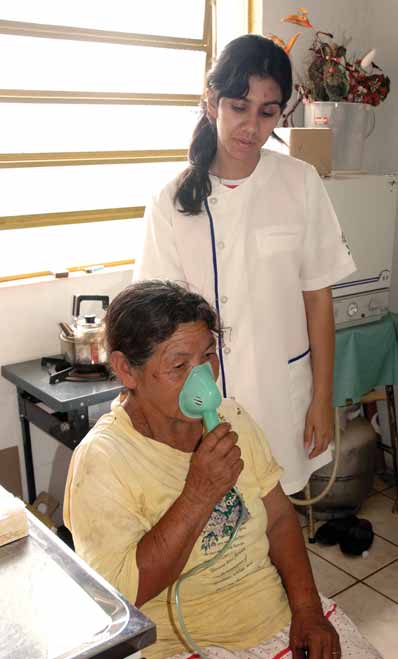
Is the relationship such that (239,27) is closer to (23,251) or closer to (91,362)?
(23,251)

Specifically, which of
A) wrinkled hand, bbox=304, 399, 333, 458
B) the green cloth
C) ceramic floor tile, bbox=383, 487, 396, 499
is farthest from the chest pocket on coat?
ceramic floor tile, bbox=383, 487, 396, 499

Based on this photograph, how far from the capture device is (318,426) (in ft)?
6.33

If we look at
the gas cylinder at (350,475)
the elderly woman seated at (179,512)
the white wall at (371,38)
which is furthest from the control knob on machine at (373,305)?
the elderly woman seated at (179,512)

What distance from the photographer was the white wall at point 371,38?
298 centimetres

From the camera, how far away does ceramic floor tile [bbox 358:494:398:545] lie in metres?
2.83

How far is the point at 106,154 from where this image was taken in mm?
2637

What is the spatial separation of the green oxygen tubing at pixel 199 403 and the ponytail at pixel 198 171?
26.1 inches

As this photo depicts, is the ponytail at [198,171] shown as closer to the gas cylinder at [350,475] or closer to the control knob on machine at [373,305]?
the control knob on machine at [373,305]

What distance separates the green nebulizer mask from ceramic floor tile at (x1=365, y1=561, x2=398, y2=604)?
1592mm

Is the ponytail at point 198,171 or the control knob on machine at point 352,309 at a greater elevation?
the ponytail at point 198,171

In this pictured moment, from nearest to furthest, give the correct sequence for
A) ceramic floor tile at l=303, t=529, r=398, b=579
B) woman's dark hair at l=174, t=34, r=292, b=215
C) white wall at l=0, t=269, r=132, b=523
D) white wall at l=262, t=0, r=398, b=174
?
woman's dark hair at l=174, t=34, r=292, b=215 < white wall at l=0, t=269, r=132, b=523 < ceramic floor tile at l=303, t=529, r=398, b=579 < white wall at l=262, t=0, r=398, b=174

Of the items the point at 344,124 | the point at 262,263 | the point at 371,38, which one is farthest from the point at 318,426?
the point at 371,38

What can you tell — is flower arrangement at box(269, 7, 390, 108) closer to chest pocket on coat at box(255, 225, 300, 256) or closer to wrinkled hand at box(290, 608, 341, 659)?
chest pocket on coat at box(255, 225, 300, 256)

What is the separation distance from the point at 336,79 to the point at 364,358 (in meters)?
1.08
